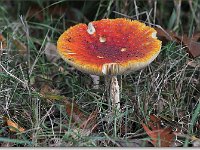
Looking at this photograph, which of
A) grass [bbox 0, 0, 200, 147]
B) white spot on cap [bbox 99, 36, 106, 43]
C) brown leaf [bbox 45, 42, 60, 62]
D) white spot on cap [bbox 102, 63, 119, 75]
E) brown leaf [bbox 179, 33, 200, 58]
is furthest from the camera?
brown leaf [bbox 45, 42, 60, 62]

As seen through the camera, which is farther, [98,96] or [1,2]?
[1,2]

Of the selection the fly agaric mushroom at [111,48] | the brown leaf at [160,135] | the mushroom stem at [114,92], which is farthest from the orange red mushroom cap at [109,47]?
the brown leaf at [160,135]

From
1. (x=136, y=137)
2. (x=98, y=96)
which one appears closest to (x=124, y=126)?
(x=136, y=137)

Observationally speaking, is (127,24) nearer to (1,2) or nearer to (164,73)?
(164,73)

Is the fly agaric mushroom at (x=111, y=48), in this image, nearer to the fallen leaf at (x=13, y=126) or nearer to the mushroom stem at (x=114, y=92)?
the mushroom stem at (x=114, y=92)

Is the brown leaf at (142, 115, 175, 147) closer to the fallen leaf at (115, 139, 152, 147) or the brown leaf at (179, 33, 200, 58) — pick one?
the fallen leaf at (115, 139, 152, 147)

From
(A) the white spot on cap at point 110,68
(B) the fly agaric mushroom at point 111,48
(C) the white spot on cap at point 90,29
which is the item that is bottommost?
(A) the white spot on cap at point 110,68

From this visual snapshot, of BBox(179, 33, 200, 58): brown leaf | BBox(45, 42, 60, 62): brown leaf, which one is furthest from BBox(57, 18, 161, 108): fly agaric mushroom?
BBox(45, 42, 60, 62): brown leaf

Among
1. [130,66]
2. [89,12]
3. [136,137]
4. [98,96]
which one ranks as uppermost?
[89,12]
